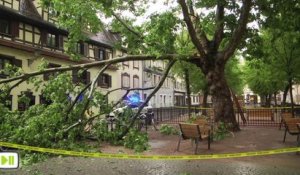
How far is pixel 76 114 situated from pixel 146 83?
5085cm

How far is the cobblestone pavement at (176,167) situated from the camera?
9.58 meters

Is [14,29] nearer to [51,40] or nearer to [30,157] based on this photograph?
[51,40]

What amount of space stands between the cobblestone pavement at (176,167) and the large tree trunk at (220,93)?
443cm

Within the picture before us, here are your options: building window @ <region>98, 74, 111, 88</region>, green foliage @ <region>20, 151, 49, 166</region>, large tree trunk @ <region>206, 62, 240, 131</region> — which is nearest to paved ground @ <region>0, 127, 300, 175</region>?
green foliage @ <region>20, 151, 49, 166</region>

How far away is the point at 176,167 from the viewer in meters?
10.2

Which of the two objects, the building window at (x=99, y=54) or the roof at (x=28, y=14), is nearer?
the roof at (x=28, y=14)

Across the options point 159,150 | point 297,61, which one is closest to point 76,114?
point 159,150

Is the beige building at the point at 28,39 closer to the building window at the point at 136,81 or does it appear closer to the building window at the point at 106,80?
the building window at the point at 106,80

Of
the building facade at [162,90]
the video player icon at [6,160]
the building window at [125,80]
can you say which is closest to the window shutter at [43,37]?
the building window at [125,80]

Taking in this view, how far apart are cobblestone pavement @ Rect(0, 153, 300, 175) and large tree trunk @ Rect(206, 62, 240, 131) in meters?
4.43

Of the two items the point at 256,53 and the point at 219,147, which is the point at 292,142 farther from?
the point at 256,53

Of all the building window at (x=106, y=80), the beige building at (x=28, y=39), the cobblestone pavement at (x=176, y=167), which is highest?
the beige building at (x=28, y=39)

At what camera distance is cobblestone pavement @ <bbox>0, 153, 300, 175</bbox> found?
9.58m

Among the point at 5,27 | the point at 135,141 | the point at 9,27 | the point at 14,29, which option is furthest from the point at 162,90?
the point at 135,141
